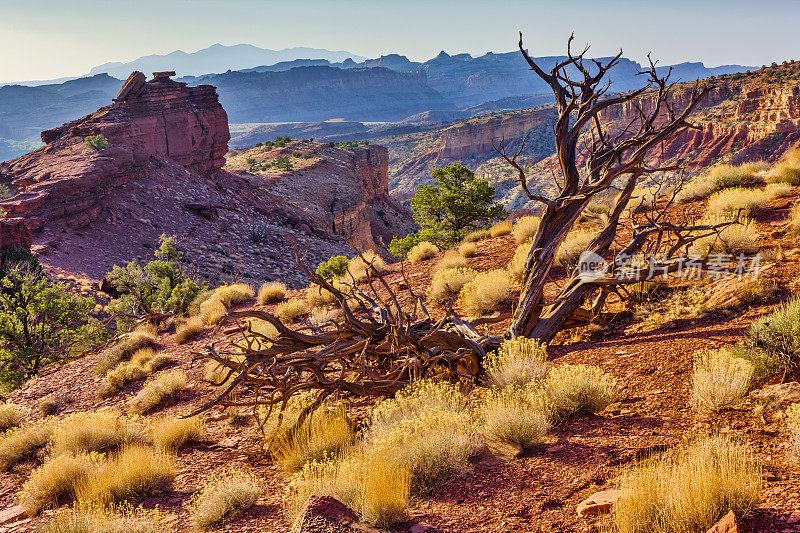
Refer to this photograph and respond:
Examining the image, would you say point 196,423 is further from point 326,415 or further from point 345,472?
point 345,472

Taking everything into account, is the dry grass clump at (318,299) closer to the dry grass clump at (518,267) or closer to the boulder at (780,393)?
the dry grass clump at (518,267)

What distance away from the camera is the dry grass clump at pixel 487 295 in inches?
344

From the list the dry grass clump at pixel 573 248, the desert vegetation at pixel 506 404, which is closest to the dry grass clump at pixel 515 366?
the desert vegetation at pixel 506 404

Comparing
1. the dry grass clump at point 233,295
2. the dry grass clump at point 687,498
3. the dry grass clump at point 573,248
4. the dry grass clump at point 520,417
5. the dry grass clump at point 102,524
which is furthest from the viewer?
the dry grass clump at point 233,295

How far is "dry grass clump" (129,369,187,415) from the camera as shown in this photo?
783 cm

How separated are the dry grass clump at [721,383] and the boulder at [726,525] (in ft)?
5.85

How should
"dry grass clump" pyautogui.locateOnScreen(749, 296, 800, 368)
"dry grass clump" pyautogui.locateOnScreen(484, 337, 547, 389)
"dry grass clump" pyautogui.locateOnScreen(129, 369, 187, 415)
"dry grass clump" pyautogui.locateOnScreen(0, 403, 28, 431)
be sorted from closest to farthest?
"dry grass clump" pyautogui.locateOnScreen(749, 296, 800, 368), "dry grass clump" pyautogui.locateOnScreen(484, 337, 547, 389), "dry grass clump" pyautogui.locateOnScreen(129, 369, 187, 415), "dry grass clump" pyautogui.locateOnScreen(0, 403, 28, 431)

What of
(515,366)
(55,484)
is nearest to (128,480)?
(55,484)

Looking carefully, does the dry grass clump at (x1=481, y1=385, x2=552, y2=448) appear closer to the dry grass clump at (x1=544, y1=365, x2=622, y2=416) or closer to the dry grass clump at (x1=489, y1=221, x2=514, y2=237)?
the dry grass clump at (x1=544, y1=365, x2=622, y2=416)

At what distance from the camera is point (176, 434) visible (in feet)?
18.9

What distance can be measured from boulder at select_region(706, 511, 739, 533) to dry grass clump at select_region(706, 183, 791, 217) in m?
8.73

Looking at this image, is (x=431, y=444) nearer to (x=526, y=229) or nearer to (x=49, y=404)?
(x=49, y=404)

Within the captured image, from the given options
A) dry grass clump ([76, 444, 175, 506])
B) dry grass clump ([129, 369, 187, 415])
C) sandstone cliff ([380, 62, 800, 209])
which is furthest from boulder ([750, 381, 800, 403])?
sandstone cliff ([380, 62, 800, 209])

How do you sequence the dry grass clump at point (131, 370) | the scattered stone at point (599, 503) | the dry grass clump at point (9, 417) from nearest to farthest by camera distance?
the scattered stone at point (599, 503), the dry grass clump at point (9, 417), the dry grass clump at point (131, 370)
